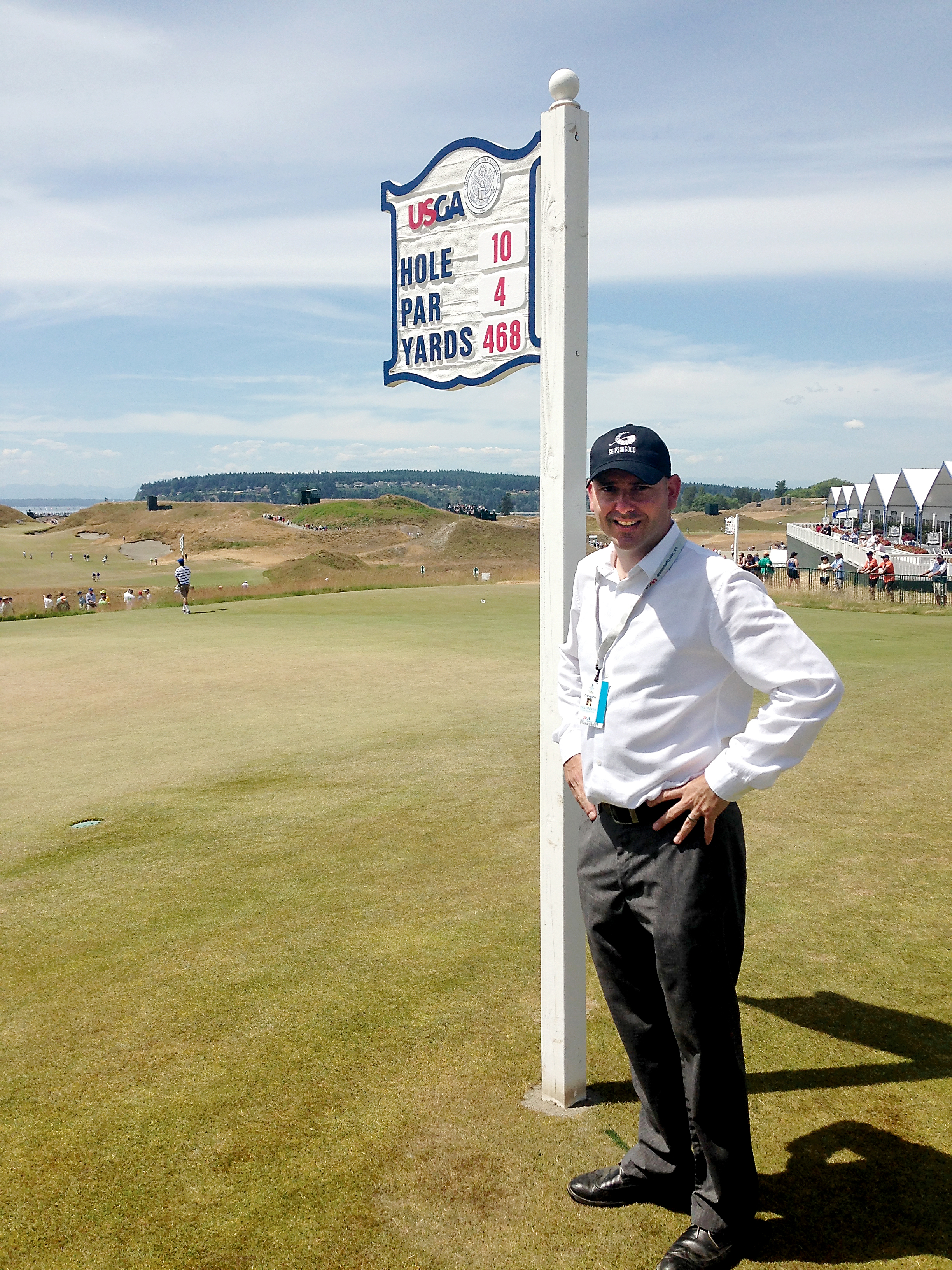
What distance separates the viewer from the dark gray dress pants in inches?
109

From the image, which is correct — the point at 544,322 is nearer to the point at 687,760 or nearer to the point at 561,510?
the point at 561,510

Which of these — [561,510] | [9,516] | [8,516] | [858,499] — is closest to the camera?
[561,510]

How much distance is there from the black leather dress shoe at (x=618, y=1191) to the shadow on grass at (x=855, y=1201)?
0.27m

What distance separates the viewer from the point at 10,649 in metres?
17.2

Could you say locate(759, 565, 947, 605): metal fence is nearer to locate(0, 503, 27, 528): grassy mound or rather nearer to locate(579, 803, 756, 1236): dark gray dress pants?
locate(579, 803, 756, 1236): dark gray dress pants

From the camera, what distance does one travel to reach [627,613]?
2.85m

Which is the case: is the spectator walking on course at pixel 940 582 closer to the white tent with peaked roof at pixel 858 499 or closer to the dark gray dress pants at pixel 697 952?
the dark gray dress pants at pixel 697 952

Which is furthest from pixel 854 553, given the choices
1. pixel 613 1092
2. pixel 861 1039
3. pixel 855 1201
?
pixel 855 1201

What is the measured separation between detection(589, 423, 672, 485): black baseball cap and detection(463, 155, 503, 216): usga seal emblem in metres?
1.28

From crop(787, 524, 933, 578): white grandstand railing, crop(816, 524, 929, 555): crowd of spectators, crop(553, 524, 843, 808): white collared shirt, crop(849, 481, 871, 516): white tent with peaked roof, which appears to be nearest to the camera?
crop(553, 524, 843, 808): white collared shirt

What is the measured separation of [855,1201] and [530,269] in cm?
322

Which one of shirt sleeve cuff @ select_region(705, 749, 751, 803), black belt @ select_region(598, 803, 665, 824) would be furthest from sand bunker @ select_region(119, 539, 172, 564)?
shirt sleeve cuff @ select_region(705, 749, 751, 803)

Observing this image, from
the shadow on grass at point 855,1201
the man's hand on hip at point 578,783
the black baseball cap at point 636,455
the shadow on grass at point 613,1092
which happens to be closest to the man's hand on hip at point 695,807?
the man's hand on hip at point 578,783

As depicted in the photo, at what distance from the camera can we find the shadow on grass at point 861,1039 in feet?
12.1
